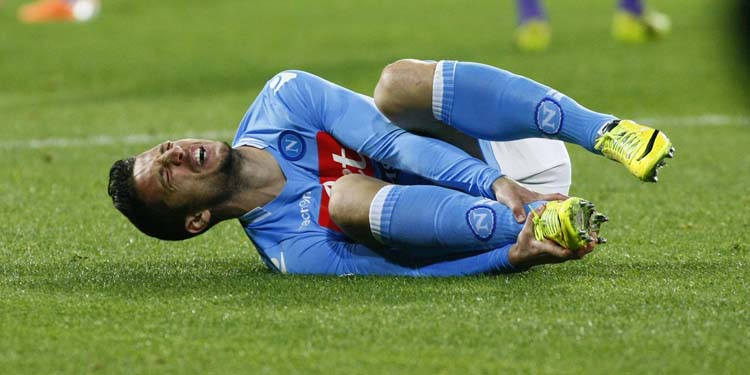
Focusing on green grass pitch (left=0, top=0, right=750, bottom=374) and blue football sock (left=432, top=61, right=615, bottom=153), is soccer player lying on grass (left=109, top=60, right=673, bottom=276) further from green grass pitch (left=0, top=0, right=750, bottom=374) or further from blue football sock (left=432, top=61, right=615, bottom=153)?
green grass pitch (left=0, top=0, right=750, bottom=374)

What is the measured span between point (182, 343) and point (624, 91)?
604 cm

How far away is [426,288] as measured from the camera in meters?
3.26

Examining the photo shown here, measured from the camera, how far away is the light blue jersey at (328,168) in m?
3.42

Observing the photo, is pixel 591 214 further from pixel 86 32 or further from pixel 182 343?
pixel 86 32

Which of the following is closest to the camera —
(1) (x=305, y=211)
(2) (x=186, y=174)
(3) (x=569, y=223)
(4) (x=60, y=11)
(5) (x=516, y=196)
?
(3) (x=569, y=223)

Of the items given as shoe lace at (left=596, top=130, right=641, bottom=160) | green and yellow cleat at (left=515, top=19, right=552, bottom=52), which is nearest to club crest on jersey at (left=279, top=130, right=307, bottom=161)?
shoe lace at (left=596, top=130, right=641, bottom=160)

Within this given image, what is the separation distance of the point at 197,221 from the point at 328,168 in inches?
15.8

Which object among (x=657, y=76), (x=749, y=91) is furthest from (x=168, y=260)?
(x=657, y=76)

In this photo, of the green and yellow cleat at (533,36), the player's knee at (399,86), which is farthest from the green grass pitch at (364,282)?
the green and yellow cleat at (533,36)

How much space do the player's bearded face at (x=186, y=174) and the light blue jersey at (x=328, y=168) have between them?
16 cm

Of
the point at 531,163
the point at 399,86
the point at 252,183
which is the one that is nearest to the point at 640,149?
the point at 531,163

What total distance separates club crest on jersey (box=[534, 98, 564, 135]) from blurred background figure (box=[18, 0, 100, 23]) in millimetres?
9663

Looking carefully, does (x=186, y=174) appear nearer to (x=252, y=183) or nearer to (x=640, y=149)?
(x=252, y=183)

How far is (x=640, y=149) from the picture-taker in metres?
3.10
